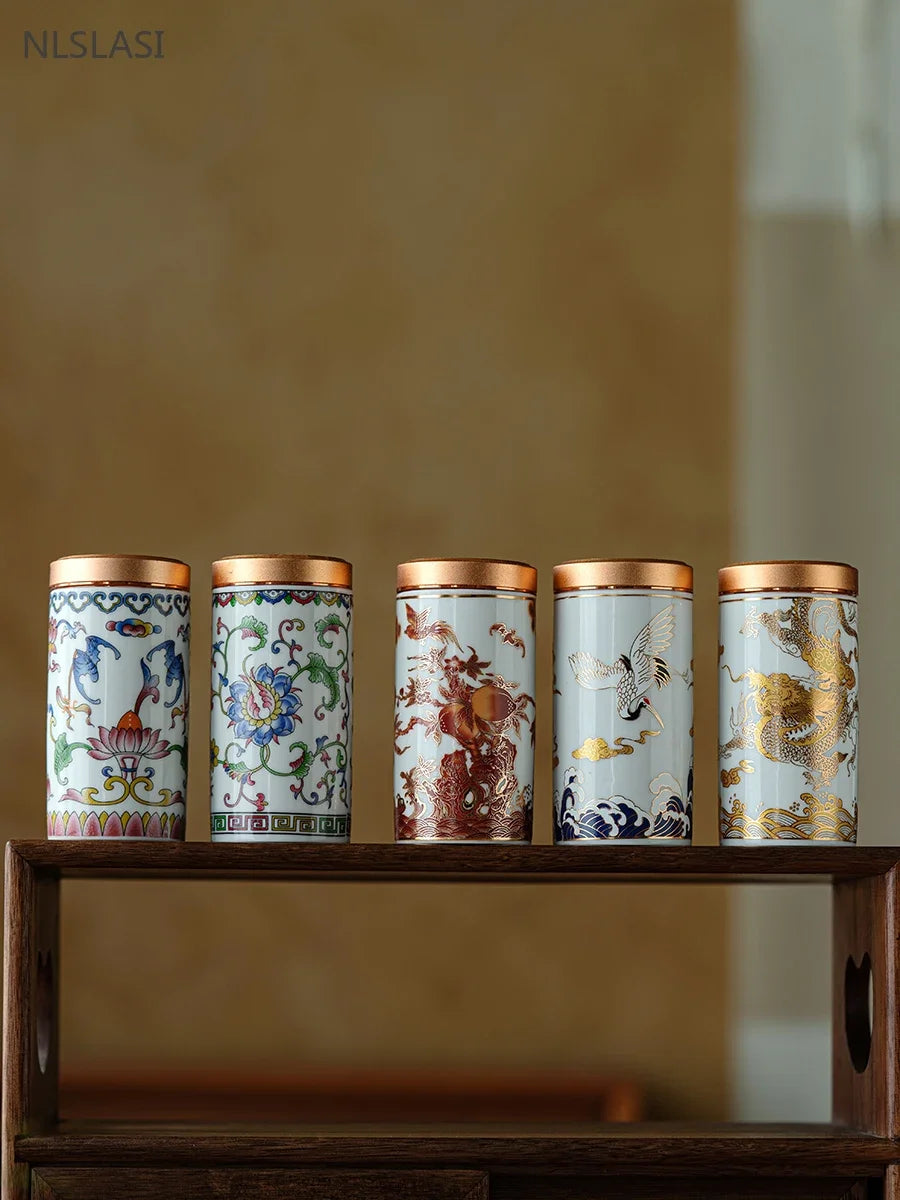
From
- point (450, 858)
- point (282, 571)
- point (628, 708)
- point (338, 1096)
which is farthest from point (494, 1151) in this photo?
point (338, 1096)

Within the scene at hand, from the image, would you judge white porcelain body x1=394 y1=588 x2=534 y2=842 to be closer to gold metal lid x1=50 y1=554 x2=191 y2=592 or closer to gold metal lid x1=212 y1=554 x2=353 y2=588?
gold metal lid x1=212 y1=554 x2=353 y2=588

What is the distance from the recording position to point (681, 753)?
992mm

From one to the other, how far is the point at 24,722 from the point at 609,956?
650 millimetres

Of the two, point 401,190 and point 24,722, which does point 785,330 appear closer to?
point 401,190

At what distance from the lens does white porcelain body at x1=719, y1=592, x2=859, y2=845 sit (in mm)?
983

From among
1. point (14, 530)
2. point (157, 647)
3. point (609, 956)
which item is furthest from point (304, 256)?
point (609, 956)

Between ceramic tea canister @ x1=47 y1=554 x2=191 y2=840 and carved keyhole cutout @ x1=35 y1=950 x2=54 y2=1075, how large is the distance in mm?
105

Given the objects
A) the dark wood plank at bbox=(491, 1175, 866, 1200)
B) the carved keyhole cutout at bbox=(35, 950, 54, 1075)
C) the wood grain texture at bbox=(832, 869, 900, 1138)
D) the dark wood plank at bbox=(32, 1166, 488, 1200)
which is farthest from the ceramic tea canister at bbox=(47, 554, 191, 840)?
the wood grain texture at bbox=(832, 869, 900, 1138)

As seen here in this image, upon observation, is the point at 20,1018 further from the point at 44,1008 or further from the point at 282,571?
the point at 282,571

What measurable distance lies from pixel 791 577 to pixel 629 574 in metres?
Answer: 0.11

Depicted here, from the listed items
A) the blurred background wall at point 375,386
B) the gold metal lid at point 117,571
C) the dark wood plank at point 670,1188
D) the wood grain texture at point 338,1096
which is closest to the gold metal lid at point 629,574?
the gold metal lid at point 117,571

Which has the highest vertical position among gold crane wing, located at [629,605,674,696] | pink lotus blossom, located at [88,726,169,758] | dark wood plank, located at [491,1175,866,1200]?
gold crane wing, located at [629,605,674,696]

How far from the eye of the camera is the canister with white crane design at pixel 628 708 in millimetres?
979

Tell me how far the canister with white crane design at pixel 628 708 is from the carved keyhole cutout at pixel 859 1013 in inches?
6.9
